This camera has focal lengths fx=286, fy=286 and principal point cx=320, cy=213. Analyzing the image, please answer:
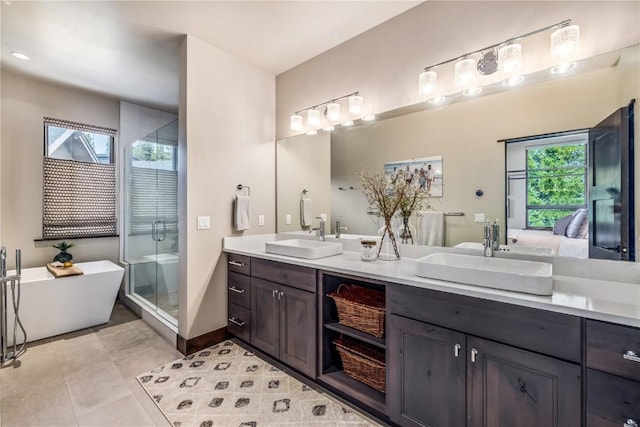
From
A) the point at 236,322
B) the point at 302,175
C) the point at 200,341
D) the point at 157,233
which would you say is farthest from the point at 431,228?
the point at 157,233

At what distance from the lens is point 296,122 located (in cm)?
288

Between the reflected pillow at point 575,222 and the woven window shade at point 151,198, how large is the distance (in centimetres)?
314

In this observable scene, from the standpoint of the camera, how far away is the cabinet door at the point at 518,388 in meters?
1.13

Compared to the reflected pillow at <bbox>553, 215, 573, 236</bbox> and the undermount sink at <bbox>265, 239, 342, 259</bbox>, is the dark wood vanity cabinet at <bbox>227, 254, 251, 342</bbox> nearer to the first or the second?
the undermount sink at <bbox>265, 239, 342, 259</bbox>

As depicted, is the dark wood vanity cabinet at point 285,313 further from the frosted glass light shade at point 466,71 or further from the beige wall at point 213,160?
the frosted glass light shade at point 466,71

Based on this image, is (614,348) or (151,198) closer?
(614,348)

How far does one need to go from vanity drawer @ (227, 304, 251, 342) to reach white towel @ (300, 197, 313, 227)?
102 cm

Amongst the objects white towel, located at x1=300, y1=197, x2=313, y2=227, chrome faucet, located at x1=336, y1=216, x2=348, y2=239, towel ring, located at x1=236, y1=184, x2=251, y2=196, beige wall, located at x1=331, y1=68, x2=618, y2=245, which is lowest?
chrome faucet, located at x1=336, y1=216, x2=348, y2=239

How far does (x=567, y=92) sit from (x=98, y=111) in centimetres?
493

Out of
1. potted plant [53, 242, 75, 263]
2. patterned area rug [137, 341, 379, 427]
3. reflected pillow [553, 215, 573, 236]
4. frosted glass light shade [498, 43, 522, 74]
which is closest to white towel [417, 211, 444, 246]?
reflected pillow [553, 215, 573, 236]

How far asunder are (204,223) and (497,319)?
2.28 metres

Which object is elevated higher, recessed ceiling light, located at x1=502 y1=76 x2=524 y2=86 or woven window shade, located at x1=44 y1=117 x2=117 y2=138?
woven window shade, located at x1=44 y1=117 x2=117 y2=138

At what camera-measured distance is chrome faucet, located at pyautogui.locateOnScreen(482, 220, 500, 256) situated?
178 cm

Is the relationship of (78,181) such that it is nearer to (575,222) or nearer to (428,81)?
(428,81)
